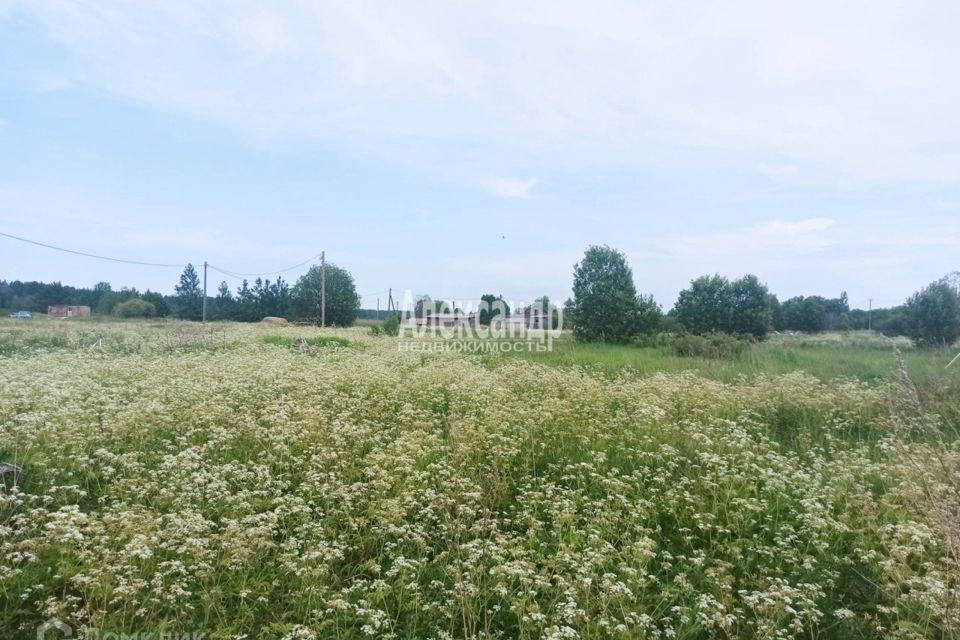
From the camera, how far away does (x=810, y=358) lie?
13891 millimetres

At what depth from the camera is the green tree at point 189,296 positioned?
194 feet

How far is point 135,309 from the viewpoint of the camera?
4738 cm

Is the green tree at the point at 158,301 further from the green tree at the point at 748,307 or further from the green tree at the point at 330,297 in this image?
the green tree at the point at 748,307

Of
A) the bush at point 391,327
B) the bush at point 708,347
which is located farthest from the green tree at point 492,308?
the bush at point 708,347

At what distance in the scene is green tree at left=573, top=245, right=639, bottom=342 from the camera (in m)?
23.8

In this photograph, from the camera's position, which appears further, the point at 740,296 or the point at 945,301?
the point at 740,296

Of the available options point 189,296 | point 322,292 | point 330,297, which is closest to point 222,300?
point 189,296

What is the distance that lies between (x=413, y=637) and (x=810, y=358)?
49.7 feet

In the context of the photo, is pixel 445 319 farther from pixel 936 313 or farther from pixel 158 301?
pixel 158 301

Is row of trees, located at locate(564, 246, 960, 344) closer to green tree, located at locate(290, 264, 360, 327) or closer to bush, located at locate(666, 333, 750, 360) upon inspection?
bush, located at locate(666, 333, 750, 360)

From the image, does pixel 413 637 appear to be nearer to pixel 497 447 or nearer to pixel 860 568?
pixel 497 447

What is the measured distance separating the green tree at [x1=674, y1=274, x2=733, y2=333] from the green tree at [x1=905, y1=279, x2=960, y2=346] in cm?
794

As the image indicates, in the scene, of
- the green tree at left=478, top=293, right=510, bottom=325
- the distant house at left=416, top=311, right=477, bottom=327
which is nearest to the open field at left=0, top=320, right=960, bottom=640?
the distant house at left=416, top=311, right=477, bottom=327

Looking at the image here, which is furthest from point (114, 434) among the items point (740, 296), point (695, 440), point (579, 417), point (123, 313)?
point (123, 313)
